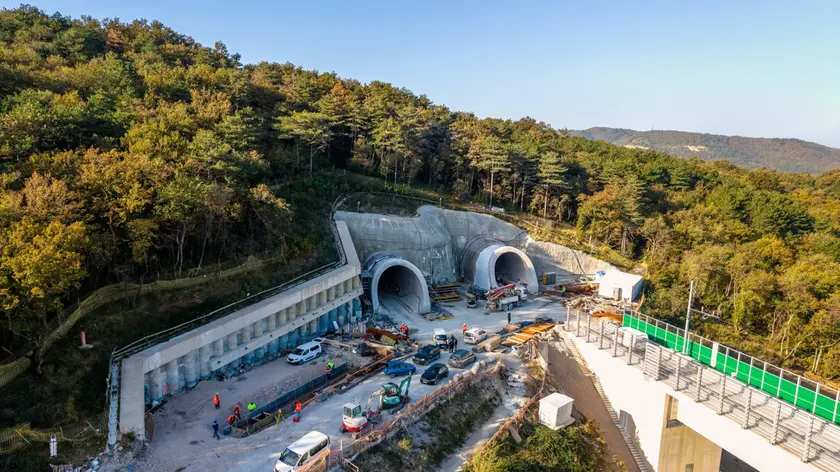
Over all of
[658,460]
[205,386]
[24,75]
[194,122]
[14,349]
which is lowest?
[658,460]

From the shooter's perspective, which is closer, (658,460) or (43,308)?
(43,308)

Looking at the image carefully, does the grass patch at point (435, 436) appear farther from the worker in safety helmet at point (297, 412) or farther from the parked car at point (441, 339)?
the parked car at point (441, 339)

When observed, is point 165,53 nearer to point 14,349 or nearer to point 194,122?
point 194,122

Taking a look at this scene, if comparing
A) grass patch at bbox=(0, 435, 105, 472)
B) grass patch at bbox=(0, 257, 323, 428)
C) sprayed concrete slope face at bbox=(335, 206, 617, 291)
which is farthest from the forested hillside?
sprayed concrete slope face at bbox=(335, 206, 617, 291)

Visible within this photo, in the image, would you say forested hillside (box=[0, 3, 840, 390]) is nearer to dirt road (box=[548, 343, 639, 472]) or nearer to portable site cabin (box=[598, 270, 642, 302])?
portable site cabin (box=[598, 270, 642, 302])

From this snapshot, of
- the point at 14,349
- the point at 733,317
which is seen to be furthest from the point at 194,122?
the point at 733,317

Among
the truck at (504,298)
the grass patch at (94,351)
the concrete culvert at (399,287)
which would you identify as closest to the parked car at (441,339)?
the concrete culvert at (399,287)
